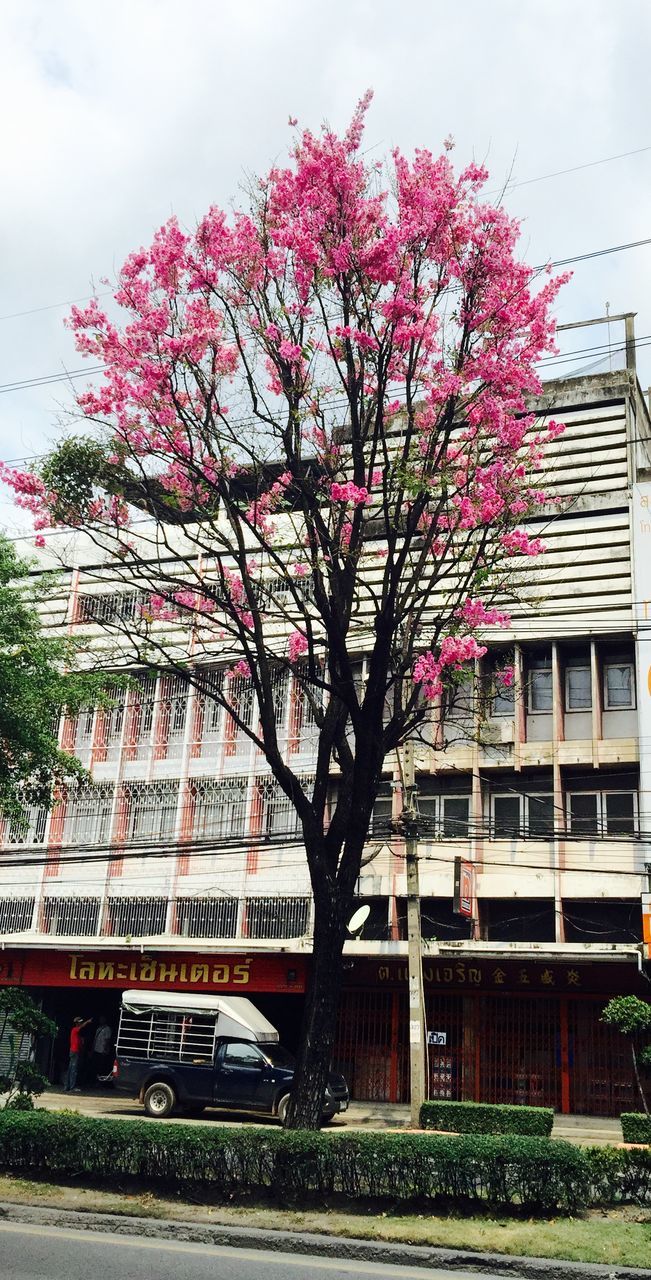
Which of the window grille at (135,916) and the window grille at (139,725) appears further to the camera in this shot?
the window grille at (139,725)

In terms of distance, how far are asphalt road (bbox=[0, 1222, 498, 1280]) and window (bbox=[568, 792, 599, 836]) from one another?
52.8ft

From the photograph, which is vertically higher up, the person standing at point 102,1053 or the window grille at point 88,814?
the window grille at point 88,814

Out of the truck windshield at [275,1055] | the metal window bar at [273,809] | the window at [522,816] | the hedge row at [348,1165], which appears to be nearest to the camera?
the hedge row at [348,1165]

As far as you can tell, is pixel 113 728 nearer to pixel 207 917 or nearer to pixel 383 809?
pixel 207 917

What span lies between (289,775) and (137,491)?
398 centimetres

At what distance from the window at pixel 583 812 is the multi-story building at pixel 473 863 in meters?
0.04

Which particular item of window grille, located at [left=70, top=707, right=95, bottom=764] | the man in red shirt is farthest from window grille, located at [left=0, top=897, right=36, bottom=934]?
window grille, located at [left=70, top=707, right=95, bottom=764]

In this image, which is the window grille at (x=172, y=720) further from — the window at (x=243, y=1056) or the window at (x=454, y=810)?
the window at (x=243, y=1056)

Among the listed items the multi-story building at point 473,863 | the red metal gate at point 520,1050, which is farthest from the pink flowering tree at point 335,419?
the red metal gate at point 520,1050

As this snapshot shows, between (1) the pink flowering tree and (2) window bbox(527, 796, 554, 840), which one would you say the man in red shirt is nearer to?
(2) window bbox(527, 796, 554, 840)

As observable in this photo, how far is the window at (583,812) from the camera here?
24.4 metres

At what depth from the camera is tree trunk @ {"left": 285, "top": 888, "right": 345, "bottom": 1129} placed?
37.9 feet

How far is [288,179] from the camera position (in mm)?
12367

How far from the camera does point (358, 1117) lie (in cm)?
2347
